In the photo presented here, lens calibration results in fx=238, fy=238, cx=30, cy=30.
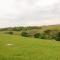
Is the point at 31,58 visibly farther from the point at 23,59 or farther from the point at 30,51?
the point at 30,51

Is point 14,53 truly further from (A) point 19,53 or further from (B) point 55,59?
(B) point 55,59

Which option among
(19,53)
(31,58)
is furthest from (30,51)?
(31,58)

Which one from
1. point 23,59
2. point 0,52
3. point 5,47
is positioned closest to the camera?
point 23,59

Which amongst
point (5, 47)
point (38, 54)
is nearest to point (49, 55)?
point (38, 54)

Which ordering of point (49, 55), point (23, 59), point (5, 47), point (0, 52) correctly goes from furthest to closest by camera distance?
1. point (5, 47)
2. point (0, 52)
3. point (49, 55)
4. point (23, 59)

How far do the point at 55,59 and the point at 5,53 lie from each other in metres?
Answer: 8.80

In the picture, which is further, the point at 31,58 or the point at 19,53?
the point at 19,53

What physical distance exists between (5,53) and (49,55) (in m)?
7.13

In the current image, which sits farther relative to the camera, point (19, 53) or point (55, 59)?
point (19, 53)

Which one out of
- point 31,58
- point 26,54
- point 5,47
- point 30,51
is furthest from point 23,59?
point 5,47

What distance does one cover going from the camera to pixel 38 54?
123ft

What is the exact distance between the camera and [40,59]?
33.5m

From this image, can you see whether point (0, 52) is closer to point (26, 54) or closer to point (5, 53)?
point (5, 53)

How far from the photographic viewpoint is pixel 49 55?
36.3 metres
